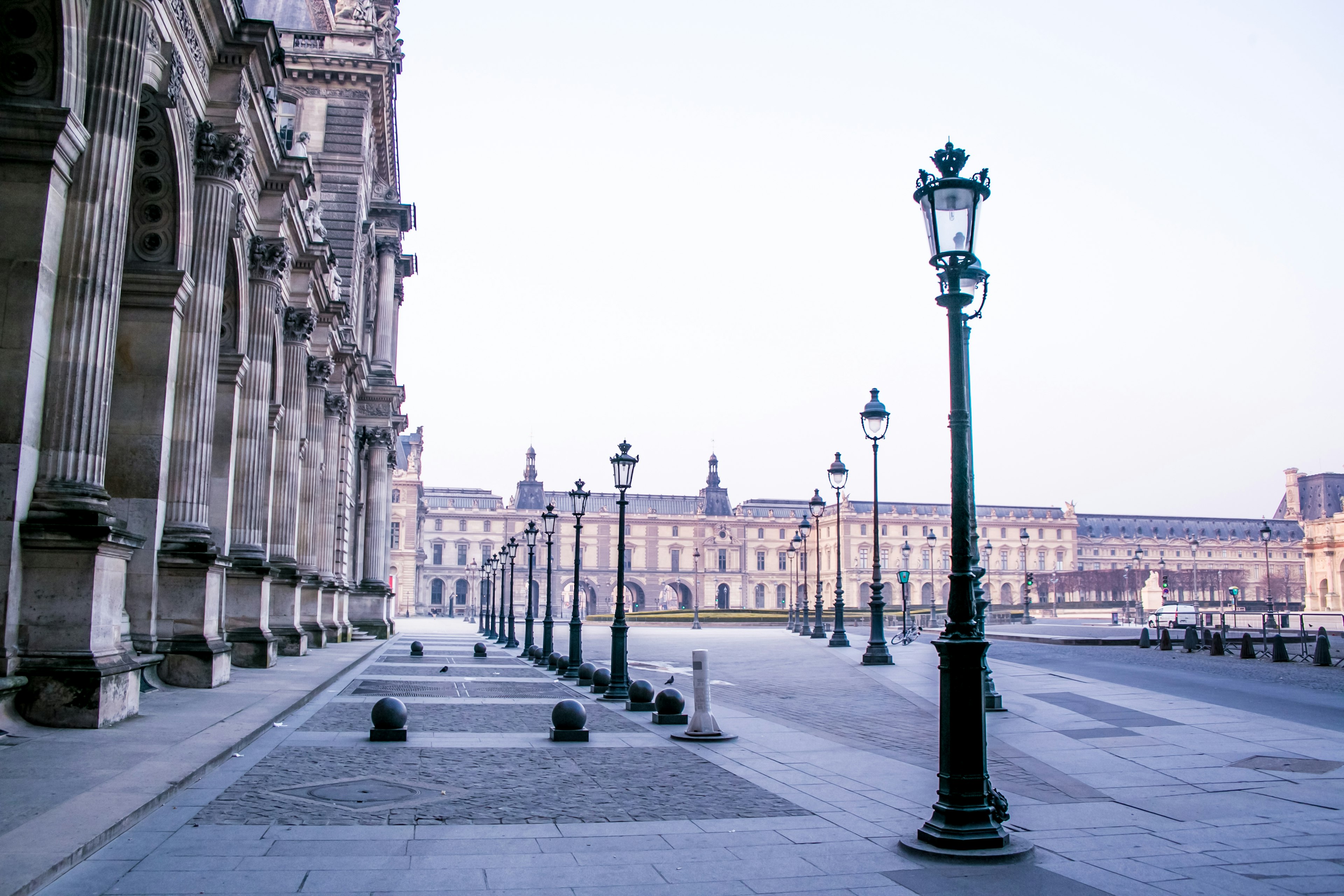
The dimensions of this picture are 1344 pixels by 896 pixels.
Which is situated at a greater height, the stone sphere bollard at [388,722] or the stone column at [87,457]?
the stone column at [87,457]

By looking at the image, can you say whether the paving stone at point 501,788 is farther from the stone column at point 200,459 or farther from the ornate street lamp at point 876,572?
the ornate street lamp at point 876,572

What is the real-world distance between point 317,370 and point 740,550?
14672cm

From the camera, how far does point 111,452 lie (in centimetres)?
1534

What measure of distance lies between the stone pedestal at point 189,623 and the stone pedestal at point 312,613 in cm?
1330

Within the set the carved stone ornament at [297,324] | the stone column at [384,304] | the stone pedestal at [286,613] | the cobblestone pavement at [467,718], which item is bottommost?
the cobblestone pavement at [467,718]

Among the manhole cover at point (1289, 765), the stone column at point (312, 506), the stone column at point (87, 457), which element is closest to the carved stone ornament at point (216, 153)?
Answer: the stone column at point (87, 457)

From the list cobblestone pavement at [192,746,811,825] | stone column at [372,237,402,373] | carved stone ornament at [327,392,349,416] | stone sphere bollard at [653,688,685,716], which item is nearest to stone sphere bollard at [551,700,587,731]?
cobblestone pavement at [192,746,811,825]

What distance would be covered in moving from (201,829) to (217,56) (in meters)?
14.7

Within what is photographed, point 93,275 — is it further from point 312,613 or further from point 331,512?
point 331,512

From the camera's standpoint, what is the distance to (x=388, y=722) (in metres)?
13.1

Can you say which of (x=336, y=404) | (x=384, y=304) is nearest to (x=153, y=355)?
(x=336, y=404)

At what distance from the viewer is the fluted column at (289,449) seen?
91.2ft

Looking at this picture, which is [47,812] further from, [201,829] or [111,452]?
[111,452]

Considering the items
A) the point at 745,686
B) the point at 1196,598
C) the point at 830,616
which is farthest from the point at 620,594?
the point at 1196,598
